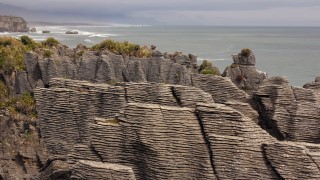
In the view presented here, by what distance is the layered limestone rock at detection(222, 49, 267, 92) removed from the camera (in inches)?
1520

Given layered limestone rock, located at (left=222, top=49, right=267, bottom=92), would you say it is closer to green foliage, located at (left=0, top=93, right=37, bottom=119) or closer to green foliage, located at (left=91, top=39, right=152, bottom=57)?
green foliage, located at (left=91, top=39, right=152, bottom=57)

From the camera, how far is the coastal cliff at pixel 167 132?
17.2 metres

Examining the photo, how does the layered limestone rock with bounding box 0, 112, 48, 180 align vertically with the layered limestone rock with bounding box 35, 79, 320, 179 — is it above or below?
below

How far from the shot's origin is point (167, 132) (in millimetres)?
17922

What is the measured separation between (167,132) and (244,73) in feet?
77.9

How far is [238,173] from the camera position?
17.2 m

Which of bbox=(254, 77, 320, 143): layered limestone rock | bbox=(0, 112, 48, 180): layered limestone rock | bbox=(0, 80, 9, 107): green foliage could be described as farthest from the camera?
bbox=(0, 80, 9, 107): green foliage

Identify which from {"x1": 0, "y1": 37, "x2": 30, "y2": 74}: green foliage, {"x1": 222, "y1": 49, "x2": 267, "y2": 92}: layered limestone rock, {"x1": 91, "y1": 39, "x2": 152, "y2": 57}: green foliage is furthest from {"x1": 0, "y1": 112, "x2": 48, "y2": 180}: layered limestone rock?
{"x1": 91, "y1": 39, "x2": 152, "y2": 57}: green foliage

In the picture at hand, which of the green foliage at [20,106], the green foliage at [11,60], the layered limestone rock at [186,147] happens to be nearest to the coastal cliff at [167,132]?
the layered limestone rock at [186,147]

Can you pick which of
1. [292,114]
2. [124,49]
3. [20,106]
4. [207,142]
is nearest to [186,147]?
[207,142]

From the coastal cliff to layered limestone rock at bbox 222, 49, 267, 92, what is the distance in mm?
13899

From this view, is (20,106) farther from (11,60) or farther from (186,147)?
(186,147)

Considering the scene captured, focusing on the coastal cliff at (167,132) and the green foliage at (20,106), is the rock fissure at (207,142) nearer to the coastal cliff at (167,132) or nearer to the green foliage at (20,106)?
the coastal cliff at (167,132)

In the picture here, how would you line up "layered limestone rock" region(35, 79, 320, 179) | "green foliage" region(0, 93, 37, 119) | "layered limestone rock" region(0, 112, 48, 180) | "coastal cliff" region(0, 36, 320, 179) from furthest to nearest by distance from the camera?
"green foliage" region(0, 93, 37, 119) → "layered limestone rock" region(0, 112, 48, 180) → "coastal cliff" region(0, 36, 320, 179) → "layered limestone rock" region(35, 79, 320, 179)
